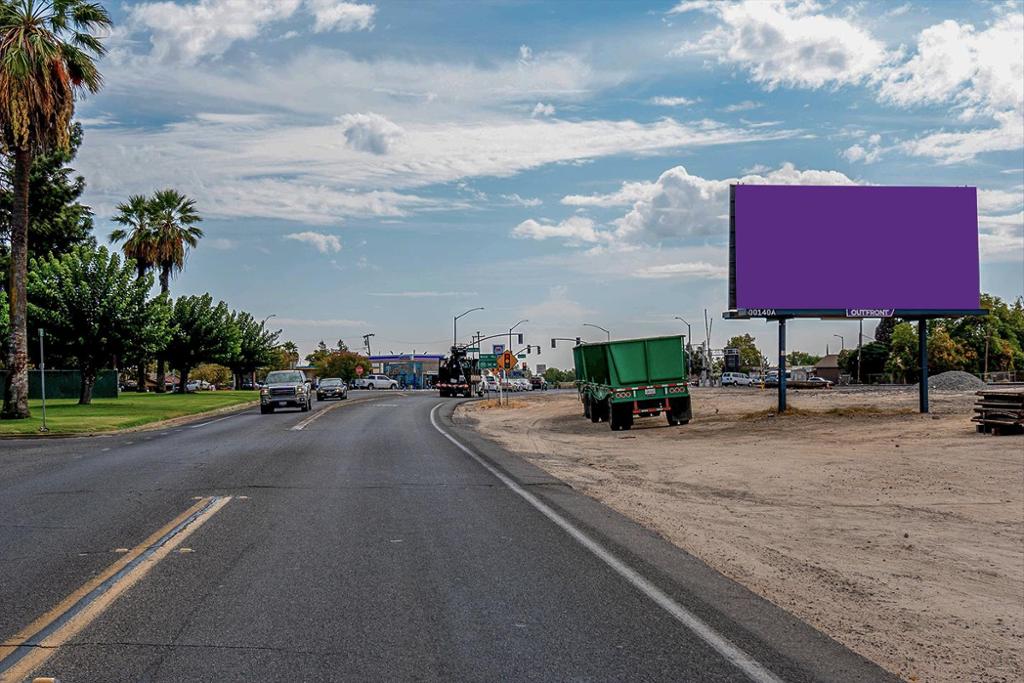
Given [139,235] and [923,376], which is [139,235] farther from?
[923,376]

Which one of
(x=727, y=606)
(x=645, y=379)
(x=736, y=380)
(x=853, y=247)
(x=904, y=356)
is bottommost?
(x=727, y=606)

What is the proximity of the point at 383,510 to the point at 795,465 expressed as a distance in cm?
1005

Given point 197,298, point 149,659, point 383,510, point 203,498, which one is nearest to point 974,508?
point 383,510

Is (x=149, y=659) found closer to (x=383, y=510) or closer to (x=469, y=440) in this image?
(x=383, y=510)

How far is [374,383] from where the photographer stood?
105438mm

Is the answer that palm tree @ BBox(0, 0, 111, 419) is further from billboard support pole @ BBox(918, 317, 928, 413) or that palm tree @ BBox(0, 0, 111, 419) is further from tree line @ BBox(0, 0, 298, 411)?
billboard support pole @ BBox(918, 317, 928, 413)

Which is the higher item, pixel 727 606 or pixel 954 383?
pixel 954 383

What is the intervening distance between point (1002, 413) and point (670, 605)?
19.3 meters

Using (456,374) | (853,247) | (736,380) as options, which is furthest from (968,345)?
(853,247)

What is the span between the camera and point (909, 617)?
25.4 ft

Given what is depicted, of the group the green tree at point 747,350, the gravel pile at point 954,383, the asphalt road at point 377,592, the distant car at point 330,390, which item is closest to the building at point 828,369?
the green tree at point 747,350

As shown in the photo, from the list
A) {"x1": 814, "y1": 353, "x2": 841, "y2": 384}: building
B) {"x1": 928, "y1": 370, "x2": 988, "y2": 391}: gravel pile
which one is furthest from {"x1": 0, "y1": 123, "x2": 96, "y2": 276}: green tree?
{"x1": 814, "y1": 353, "x2": 841, "y2": 384}: building

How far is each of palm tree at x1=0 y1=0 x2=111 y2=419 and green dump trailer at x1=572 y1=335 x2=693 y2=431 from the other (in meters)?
19.1

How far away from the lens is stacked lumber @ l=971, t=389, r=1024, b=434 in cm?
2292
